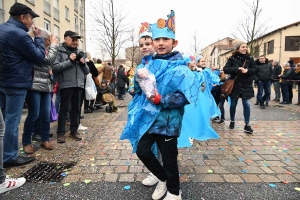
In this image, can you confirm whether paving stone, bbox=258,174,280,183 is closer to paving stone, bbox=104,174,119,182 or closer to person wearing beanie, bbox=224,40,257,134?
paving stone, bbox=104,174,119,182

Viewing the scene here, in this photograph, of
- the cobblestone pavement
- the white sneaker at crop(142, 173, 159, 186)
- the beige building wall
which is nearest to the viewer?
the white sneaker at crop(142, 173, 159, 186)

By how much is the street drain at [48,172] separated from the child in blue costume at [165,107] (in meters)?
1.31

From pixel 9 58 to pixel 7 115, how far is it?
731 millimetres

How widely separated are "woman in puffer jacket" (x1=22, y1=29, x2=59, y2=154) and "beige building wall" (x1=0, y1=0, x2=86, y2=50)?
16.4 metres

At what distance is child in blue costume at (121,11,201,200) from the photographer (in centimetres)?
222

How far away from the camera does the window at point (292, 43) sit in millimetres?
31438

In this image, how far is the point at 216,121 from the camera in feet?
21.5

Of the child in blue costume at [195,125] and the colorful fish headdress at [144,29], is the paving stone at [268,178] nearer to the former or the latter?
the child in blue costume at [195,125]

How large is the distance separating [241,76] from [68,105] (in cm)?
377

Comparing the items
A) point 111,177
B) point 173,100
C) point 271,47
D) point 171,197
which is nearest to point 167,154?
point 171,197

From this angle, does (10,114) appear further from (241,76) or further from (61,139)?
(241,76)

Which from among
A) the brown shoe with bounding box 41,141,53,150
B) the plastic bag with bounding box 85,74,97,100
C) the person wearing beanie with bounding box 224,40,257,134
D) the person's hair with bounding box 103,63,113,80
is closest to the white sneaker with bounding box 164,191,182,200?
the brown shoe with bounding box 41,141,53,150

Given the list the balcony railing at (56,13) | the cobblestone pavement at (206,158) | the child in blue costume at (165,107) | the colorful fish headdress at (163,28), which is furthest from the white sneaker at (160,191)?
Answer: the balcony railing at (56,13)

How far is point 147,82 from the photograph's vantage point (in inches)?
84.7
